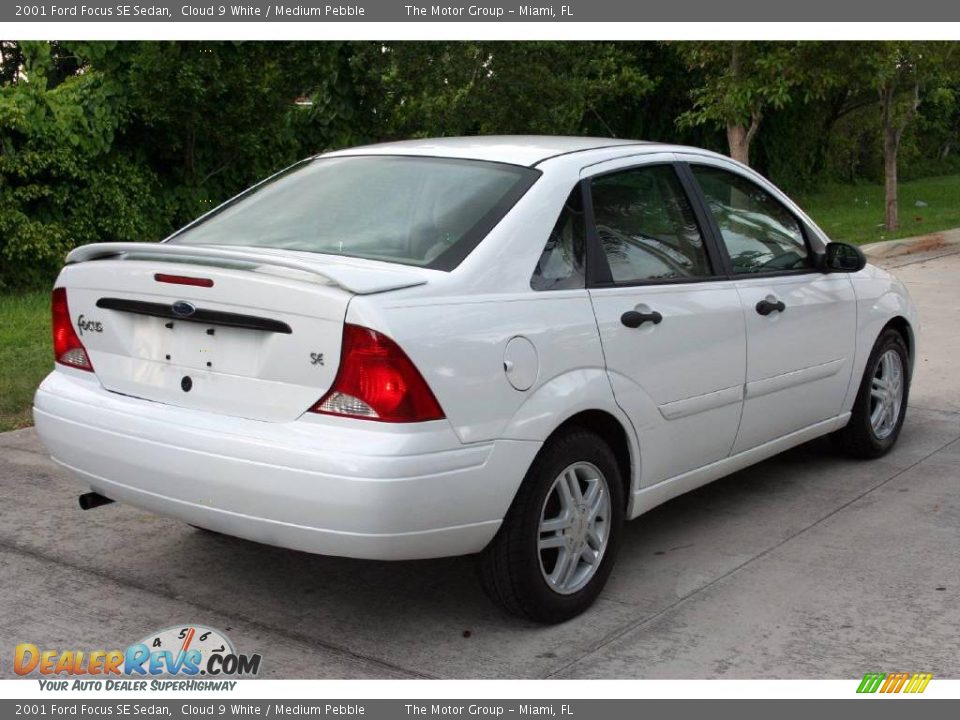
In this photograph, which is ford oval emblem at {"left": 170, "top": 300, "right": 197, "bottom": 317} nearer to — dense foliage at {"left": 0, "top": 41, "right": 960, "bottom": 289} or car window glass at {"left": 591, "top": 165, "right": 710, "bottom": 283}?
car window glass at {"left": 591, "top": 165, "right": 710, "bottom": 283}

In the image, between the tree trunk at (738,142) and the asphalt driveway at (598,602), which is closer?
the asphalt driveway at (598,602)

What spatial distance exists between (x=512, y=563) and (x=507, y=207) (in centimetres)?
122

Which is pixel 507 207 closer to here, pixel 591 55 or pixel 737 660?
pixel 737 660

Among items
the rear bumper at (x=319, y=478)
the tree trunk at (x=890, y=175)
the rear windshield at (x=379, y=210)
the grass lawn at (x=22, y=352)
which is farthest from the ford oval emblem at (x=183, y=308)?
the tree trunk at (x=890, y=175)

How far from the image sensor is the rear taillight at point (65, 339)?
4524mm

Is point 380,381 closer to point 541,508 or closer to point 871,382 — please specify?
point 541,508

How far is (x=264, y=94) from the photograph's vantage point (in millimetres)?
12648

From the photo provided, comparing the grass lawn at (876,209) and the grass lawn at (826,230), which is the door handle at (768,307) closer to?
the grass lawn at (826,230)

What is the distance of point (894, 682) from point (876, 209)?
66.1 ft

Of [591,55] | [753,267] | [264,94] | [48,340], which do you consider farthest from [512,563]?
[591,55]

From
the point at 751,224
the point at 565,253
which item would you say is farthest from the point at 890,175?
the point at 565,253

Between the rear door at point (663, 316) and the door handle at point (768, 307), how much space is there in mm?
155

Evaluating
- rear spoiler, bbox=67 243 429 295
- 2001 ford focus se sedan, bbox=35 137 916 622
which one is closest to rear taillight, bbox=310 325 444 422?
2001 ford focus se sedan, bbox=35 137 916 622

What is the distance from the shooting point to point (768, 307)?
5.33 m
